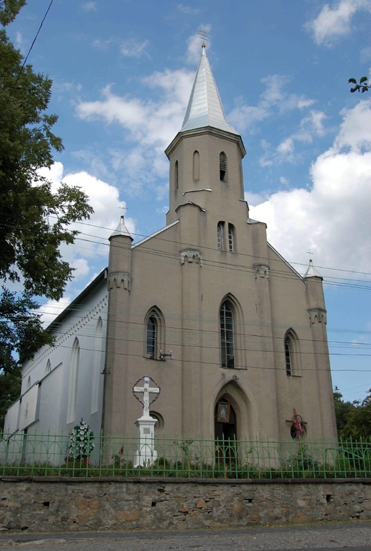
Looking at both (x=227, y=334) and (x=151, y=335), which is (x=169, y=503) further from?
(x=227, y=334)

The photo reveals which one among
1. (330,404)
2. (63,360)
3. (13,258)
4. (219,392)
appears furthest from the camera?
(63,360)

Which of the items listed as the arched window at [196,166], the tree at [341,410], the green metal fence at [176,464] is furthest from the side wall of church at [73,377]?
the tree at [341,410]

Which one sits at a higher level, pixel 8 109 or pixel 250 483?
pixel 8 109

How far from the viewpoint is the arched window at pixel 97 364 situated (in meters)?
22.2

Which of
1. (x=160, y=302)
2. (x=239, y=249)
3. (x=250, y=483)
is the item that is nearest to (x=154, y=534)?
(x=250, y=483)

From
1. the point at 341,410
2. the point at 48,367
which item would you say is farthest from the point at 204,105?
the point at 341,410

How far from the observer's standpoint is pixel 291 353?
2398 cm

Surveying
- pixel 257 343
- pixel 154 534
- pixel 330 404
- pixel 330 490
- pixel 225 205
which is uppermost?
pixel 225 205

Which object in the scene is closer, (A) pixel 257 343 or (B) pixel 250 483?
(B) pixel 250 483

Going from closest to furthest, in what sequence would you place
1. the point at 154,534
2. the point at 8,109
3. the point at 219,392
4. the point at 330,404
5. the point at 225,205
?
the point at 154,534
the point at 8,109
the point at 219,392
the point at 330,404
the point at 225,205

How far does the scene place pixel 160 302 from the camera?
70.5ft

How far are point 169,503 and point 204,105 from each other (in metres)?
21.7

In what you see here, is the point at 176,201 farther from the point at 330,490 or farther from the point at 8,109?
the point at 330,490

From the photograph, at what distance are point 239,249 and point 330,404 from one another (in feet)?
26.2
